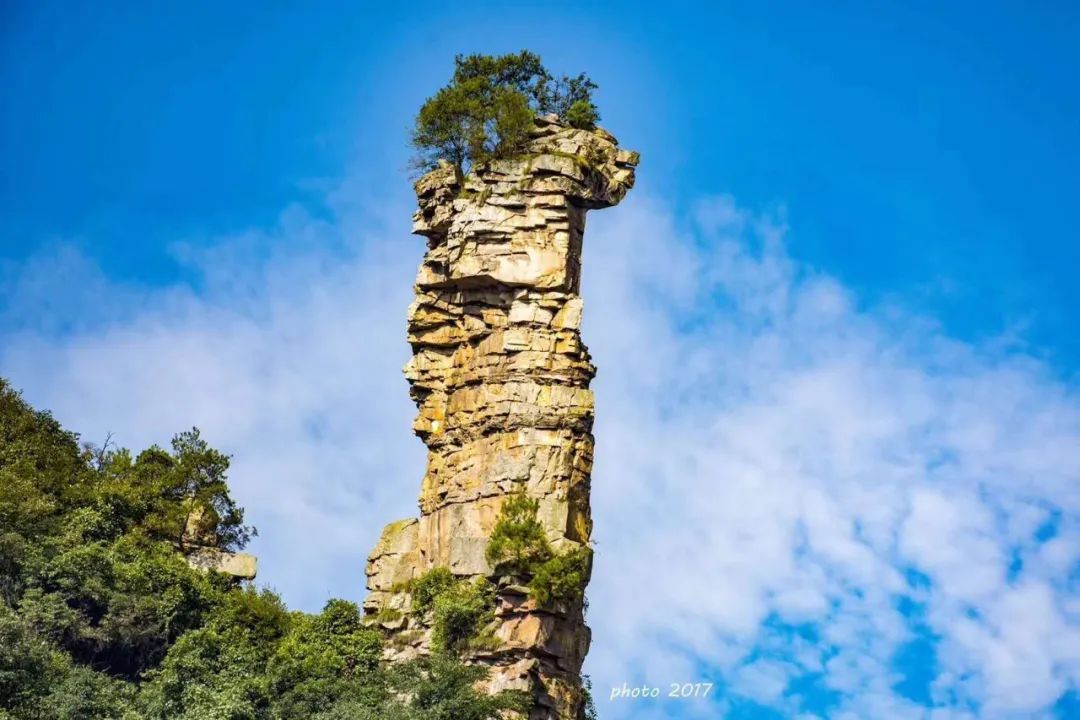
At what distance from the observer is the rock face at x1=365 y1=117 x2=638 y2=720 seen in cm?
5084

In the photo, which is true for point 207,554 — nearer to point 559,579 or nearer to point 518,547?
point 518,547

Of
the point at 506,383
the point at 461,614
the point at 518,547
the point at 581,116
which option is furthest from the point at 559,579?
the point at 581,116

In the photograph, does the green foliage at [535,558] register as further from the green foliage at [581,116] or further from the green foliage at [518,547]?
the green foliage at [581,116]

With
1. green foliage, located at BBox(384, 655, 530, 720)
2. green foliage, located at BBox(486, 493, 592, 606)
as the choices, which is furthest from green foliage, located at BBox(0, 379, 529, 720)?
green foliage, located at BBox(486, 493, 592, 606)

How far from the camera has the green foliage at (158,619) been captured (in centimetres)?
4678

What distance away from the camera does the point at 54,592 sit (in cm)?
5153

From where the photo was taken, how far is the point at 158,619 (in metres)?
52.8

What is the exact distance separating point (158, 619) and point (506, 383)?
12280mm

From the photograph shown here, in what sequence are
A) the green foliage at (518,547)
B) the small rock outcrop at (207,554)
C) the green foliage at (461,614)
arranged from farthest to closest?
→ the small rock outcrop at (207,554) → the green foliage at (461,614) → the green foliage at (518,547)

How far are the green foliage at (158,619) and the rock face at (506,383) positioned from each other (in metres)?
1.67

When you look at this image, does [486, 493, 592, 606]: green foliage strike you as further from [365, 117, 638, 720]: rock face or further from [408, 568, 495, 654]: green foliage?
[408, 568, 495, 654]: green foliage

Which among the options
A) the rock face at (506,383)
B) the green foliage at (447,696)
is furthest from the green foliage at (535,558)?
the green foliage at (447,696)

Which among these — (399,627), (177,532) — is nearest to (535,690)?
(399,627)

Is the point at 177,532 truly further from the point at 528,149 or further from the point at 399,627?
the point at 528,149
